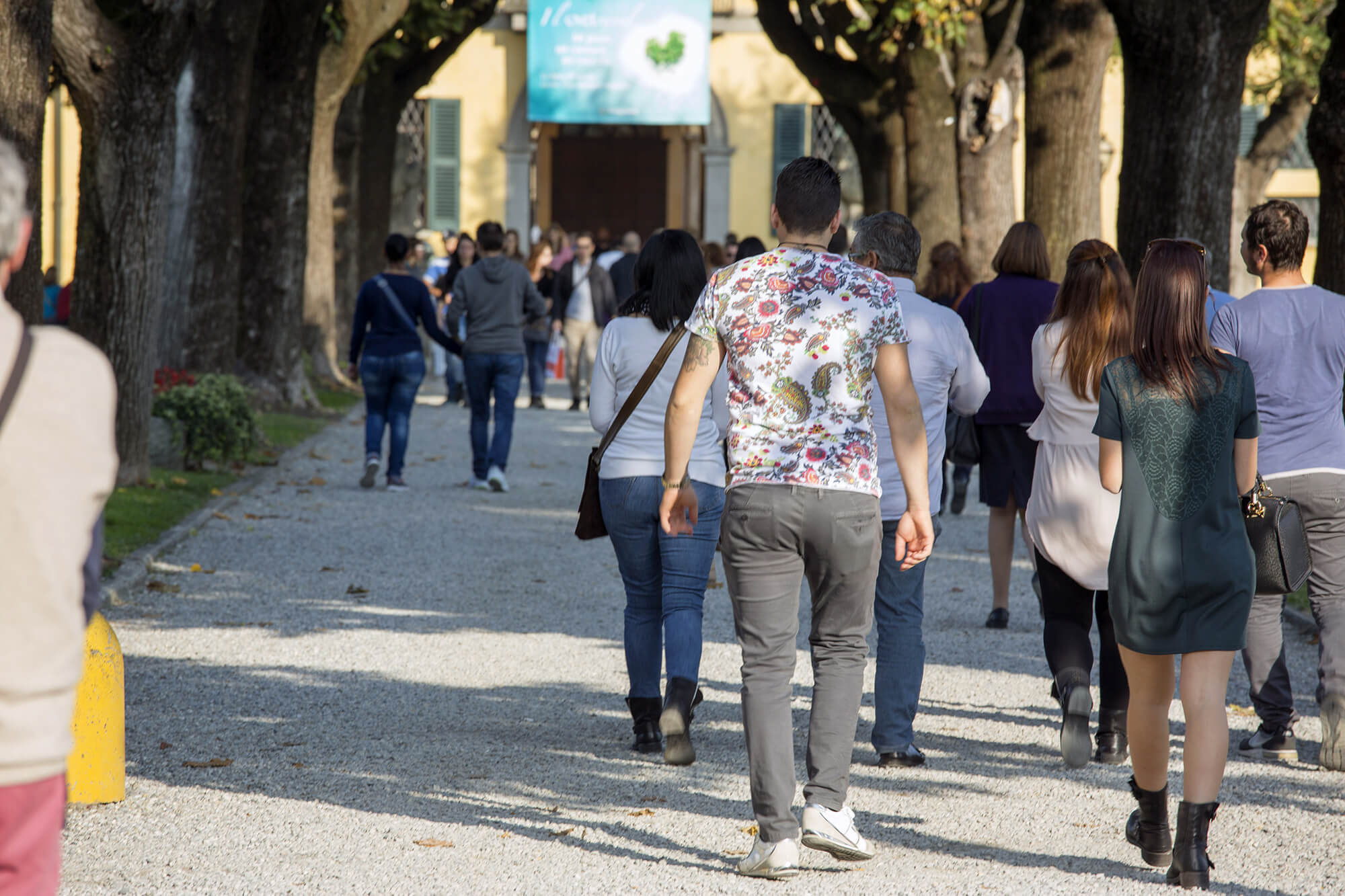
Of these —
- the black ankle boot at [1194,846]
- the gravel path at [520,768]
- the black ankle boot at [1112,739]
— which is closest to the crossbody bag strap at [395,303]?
the gravel path at [520,768]

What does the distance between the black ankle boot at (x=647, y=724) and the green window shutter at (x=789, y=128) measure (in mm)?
30105

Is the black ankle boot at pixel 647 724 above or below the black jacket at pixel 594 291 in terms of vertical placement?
below

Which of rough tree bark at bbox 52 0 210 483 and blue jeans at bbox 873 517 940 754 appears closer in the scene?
blue jeans at bbox 873 517 940 754

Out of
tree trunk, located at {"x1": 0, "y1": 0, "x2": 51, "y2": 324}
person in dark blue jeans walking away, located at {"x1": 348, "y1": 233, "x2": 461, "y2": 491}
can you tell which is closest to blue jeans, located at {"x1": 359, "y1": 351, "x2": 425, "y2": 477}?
person in dark blue jeans walking away, located at {"x1": 348, "y1": 233, "x2": 461, "y2": 491}

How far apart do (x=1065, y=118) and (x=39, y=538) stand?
11.1 meters

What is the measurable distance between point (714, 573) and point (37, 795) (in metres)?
7.46

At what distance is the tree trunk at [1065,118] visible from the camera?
1265 cm

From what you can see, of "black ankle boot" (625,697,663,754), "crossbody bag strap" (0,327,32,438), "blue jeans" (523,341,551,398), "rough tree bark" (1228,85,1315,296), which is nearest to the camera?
"crossbody bag strap" (0,327,32,438)

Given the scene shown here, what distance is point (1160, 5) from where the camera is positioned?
32.4 feet

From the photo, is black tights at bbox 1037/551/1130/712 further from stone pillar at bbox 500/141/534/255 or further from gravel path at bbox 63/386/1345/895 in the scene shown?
stone pillar at bbox 500/141/534/255

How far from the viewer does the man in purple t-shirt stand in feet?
18.5

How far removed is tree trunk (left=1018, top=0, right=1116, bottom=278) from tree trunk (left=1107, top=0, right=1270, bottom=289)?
7.41 feet

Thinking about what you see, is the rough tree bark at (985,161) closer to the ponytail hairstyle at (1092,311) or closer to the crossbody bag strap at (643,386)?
the ponytail hairstyle at (1092,311)

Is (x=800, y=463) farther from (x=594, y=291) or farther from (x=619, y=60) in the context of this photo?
(x=619, y=60)
